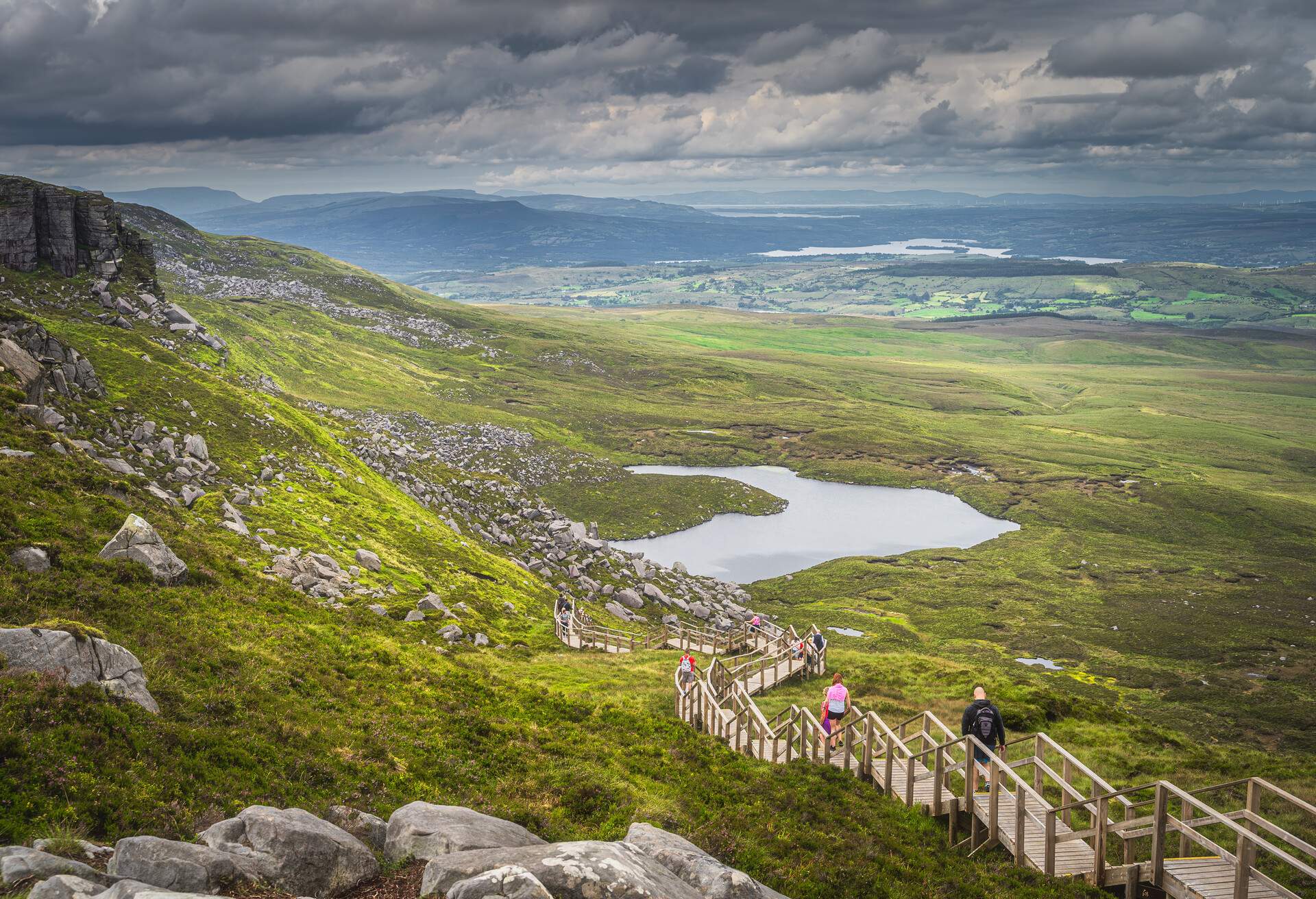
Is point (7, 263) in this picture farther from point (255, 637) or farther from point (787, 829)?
point (787, 829)

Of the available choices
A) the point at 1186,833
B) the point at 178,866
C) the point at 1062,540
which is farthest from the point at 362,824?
the point at 1062,540

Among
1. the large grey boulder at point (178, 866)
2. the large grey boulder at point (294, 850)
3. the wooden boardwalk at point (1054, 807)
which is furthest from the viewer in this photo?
the wooden boardwalk at point (1054, 807)

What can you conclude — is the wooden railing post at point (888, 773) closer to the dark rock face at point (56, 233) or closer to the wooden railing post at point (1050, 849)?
the wooden railing post at point (1050, 849)

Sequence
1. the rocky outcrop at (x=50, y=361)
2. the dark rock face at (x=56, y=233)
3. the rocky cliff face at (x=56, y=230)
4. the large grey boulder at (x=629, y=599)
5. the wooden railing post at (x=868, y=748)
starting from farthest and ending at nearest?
1. the dark rock face at (x=56, y=233)
2. the rocky cliff face at (x=56, y=230)
3. the large grey boulder at (x=629, y=599)
4. the rocky outcrop at (x=50, y=361)
5. the wooden railing post at (x=868, y=748)

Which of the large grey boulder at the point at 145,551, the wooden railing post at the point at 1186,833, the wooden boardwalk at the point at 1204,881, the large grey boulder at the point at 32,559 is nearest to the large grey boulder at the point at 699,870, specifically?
the wooden boardwalk at the point at 1204,881

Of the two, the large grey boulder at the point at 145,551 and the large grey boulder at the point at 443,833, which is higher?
the large grey boulder at the point at 145,551

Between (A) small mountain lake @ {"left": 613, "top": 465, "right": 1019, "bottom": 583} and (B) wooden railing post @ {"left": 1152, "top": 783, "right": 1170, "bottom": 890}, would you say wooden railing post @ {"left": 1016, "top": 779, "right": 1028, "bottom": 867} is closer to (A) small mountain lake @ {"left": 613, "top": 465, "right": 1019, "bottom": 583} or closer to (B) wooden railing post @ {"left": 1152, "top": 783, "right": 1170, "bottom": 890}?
(B) wooden railing post @ {"left": 1152, "top": 783, "right": 1170, "bottom": 890}

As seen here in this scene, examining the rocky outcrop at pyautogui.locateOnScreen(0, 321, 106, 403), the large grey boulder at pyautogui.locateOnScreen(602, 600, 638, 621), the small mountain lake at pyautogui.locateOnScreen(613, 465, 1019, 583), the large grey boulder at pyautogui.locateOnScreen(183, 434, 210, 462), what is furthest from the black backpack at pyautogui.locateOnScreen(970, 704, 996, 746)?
the small mountain lake at pyautogui.locateOnScreen(613, 465, 1019, 583)

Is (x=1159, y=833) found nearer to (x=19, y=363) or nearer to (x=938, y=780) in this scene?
→ (x=938, y=780)
